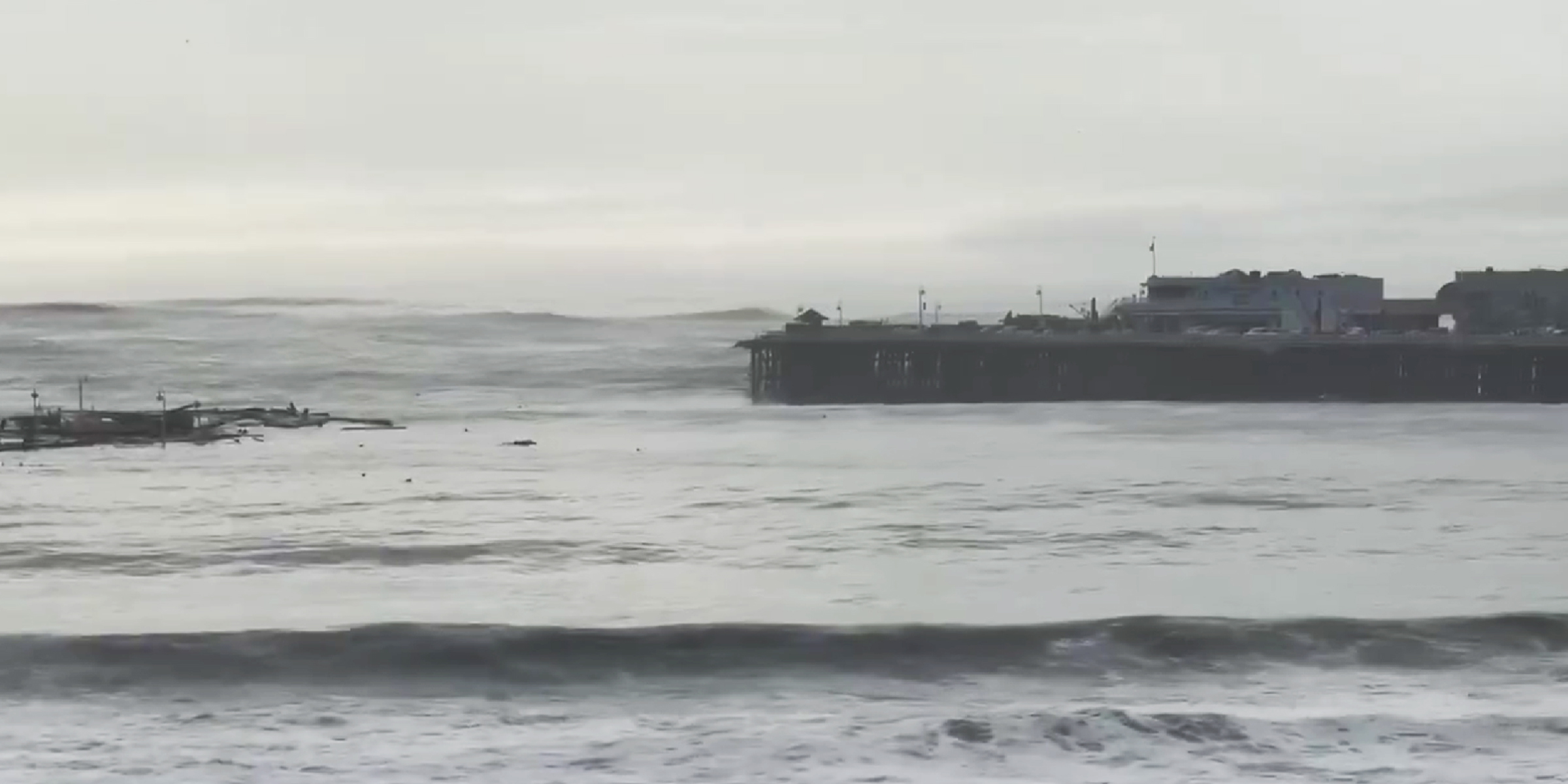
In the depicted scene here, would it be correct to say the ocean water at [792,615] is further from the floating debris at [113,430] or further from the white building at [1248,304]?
the white building at [1248,304]

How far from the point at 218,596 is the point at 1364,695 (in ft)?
40.3

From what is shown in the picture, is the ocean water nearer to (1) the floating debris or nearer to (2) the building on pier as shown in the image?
(1) the floating debris

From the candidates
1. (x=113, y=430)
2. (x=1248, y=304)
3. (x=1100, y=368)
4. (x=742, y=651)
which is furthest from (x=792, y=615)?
(x=1248, y=304)

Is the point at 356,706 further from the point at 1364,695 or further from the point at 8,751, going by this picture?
the point at 1364,695

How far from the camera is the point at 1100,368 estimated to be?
216 feet

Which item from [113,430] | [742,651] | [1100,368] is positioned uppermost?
[1100,368]

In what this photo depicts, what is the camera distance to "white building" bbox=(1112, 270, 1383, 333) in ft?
264

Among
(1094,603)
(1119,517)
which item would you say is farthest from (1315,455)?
(1094,603)

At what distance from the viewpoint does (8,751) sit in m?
13.6

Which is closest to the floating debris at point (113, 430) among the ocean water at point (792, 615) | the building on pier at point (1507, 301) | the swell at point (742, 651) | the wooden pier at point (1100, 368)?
the ocean water at point (792, 615)

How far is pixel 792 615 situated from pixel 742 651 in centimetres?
192

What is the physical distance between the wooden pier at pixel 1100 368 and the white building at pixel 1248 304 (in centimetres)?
1354

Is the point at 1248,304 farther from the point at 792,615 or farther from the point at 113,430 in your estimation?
the point at 792,615

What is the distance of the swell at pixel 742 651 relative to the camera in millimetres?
16688
